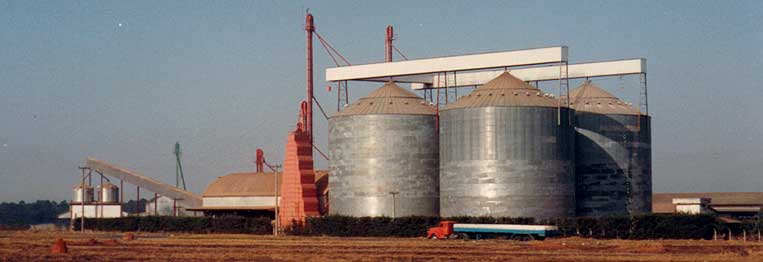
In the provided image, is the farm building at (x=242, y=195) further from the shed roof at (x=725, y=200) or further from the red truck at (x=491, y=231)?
the shed roof at (x=725, y=200)

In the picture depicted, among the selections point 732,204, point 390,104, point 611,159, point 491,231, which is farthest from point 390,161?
point 732,204

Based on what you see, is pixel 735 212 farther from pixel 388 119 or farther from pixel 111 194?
pixel 111 194

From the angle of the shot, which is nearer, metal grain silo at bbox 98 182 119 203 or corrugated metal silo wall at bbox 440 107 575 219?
corrugated metal silo wall at bbox 440 107 575 219

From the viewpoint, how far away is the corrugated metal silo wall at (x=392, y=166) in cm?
12888

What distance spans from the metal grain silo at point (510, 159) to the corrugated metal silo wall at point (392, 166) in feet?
16.6

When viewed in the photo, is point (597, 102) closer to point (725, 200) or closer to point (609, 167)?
point (609, 167)

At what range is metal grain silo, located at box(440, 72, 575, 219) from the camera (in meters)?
120

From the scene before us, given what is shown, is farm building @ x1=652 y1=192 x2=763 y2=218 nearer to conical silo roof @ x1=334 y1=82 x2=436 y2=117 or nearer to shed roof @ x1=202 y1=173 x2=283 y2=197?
conical silo roof @ x1=334 y1=82 x2=436 y2=117

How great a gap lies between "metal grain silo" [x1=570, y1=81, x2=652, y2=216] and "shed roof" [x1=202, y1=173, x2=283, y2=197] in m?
44.0

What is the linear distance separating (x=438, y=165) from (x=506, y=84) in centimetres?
1223

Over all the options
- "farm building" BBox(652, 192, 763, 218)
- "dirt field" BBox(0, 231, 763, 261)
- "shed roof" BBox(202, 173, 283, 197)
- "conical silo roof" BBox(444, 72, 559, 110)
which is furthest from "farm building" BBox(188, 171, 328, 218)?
"dirt field" BBox(0, 231, 763, 261)

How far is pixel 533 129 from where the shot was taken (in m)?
121

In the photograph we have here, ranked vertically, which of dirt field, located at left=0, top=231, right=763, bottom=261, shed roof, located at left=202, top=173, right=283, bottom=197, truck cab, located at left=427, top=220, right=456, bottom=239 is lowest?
dirt field, located at left=0, top=231, right=763, bottom=261

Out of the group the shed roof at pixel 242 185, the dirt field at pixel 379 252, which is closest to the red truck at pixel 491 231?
the dirt field at pixel 379 252
